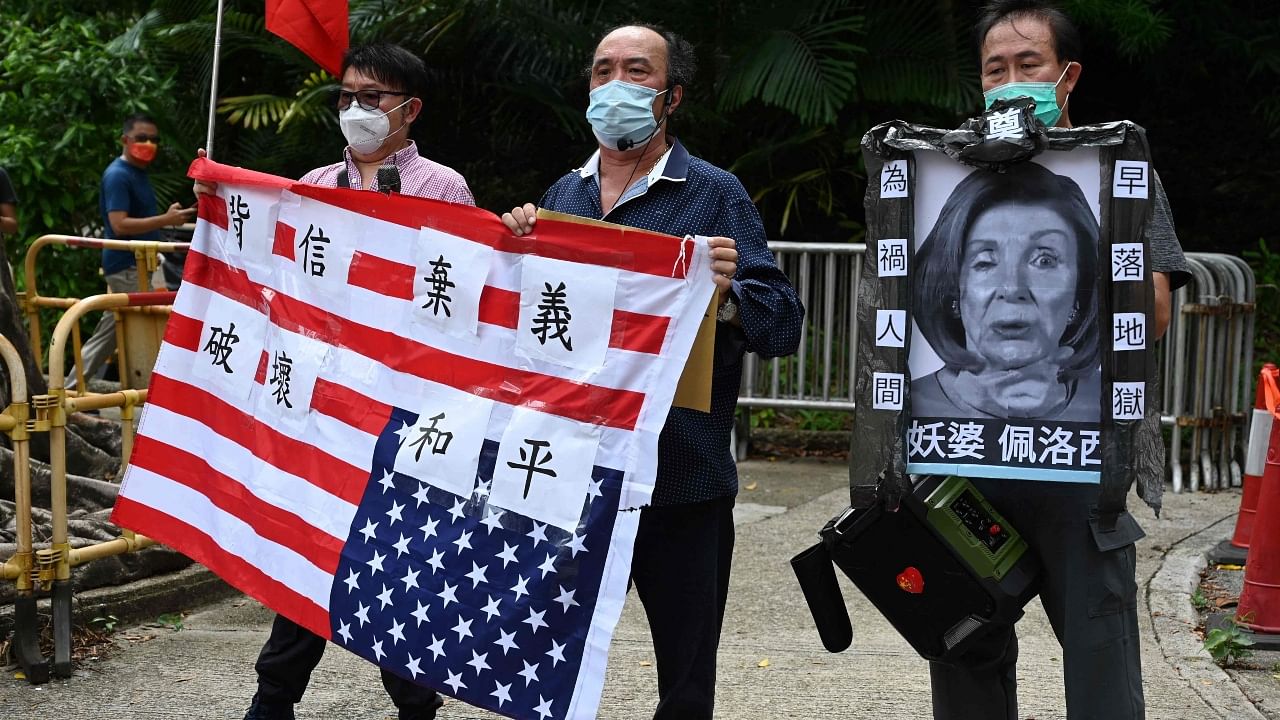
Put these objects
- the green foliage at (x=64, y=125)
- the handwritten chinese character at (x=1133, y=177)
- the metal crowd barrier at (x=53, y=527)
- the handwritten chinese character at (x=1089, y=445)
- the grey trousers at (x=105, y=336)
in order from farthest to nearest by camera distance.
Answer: the green foliage at (x=64, y=125), the grey trousers at (x=105, y=336), the metal crowd barrier at (x=53, y=527), the handwritten chinese character at (x=1089, y=445), the handwritten chinese character at (x=1133, y=177)

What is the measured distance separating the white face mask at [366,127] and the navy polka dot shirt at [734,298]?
95 centimetres

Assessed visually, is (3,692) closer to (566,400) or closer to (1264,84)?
(566,400)

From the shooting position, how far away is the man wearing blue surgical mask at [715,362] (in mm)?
3529

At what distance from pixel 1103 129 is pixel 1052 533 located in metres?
0.96

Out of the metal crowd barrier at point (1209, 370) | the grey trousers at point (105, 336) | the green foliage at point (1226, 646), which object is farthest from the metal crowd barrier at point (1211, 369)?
the grey trousers at point (105, 336)

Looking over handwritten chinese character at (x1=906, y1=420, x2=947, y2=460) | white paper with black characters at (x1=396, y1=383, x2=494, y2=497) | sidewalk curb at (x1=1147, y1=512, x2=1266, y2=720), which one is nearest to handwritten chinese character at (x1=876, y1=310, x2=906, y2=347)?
handwritten chinese character at (x1=906, y1=420, x2=947, y2=460)

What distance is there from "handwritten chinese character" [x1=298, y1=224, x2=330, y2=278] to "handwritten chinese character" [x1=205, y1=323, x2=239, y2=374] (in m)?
0.37

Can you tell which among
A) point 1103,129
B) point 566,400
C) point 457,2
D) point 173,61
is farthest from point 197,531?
point 173,61

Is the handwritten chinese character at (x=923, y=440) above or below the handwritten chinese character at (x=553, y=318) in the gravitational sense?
below

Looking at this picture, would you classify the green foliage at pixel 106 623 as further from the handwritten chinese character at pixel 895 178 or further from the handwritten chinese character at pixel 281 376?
the handwritten chinese character at pixel 895 178

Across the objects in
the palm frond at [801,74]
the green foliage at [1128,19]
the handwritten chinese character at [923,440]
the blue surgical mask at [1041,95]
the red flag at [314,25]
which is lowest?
the handwritten chinese character at [923,440]

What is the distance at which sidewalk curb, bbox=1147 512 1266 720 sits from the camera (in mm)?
4906

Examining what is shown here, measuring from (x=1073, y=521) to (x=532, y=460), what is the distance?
4.29ft

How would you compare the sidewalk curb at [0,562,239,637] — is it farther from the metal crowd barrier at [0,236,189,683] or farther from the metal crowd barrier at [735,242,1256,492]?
the metal crowd barrier at [735,242,1256,492]
